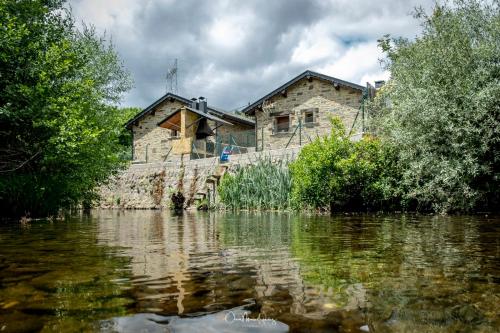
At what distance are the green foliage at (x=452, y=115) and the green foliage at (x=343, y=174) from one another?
89 cm

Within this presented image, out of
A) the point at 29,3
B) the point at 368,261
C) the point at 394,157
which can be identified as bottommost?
the point at 368,261

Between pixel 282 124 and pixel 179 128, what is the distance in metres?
7.35

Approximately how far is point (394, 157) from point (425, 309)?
13.2 meters

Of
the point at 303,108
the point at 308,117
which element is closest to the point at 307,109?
the point at 303,108

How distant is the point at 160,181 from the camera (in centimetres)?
2594

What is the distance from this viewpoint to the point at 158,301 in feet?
7.07

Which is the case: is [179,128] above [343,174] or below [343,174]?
above

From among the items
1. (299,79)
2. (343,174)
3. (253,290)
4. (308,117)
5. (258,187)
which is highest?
(299,79)

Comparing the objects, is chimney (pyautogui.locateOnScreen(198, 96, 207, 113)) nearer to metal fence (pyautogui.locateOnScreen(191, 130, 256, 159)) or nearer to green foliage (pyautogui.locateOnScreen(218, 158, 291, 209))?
metal fence (pyautogui.locateOnScreen(191, 130, 256, 159))

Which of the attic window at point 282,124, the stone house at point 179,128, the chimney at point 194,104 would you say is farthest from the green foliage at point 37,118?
the chimney at point 194,104

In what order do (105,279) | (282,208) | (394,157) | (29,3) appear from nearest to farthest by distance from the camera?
(105,279) → (29,3) → (394,157) → (282,208)

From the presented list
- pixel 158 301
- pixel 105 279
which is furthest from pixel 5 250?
pixel 158 301

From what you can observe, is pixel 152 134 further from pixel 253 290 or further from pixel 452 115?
pixel 253 290

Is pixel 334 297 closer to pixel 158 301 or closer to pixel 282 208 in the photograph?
pixel 158 301
